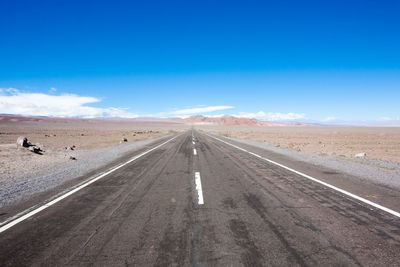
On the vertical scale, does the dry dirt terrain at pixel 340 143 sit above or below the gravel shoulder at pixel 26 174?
below

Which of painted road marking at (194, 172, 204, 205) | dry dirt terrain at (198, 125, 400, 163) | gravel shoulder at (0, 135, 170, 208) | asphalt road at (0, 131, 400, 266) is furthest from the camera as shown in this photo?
dry dirt terrain at (198, 125, 400, 163)

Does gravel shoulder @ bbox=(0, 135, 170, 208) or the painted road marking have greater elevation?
the painted road marking

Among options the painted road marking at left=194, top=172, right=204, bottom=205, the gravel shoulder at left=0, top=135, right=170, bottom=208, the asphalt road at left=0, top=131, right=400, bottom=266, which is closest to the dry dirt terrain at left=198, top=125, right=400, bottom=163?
the painted road marking at left=194, top=172, right=204, bottom=205

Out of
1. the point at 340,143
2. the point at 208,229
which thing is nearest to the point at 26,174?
the point at 208,229

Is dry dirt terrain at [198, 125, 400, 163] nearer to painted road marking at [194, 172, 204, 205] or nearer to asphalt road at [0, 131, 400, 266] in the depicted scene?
painted road marking at [194, 172, 204, 205]

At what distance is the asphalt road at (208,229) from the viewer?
2713mm

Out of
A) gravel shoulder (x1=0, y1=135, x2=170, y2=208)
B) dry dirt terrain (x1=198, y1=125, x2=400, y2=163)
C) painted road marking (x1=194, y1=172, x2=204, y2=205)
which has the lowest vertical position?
dry dirt terrain (x1=198, y1=125, x2=400, y2=163)

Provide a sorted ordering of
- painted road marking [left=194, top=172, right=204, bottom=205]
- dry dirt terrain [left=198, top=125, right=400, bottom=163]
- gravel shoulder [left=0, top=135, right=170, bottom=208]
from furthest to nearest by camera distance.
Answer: dry dirt terrain [left=198, top=125, right=400, bottom=163], gravel shoulder [left=0, top=135, right=170, bottom=208], painted road marking [left=194, top=172, right=204, bottom=205]

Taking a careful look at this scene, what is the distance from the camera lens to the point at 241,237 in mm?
3174

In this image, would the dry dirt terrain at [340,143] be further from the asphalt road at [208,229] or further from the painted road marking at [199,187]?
the asphalt road at [208,229]

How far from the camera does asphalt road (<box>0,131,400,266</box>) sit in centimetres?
271

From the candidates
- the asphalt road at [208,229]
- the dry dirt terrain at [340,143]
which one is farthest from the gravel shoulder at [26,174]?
the dry dirt terrain at [340,143]

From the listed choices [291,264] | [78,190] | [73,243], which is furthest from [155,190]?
[291,264]

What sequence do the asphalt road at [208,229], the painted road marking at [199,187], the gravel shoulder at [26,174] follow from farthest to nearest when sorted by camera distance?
the gravel shoulder at [26,174] → the painted road marking at [199,187] → the asphalt road at [208,229]
